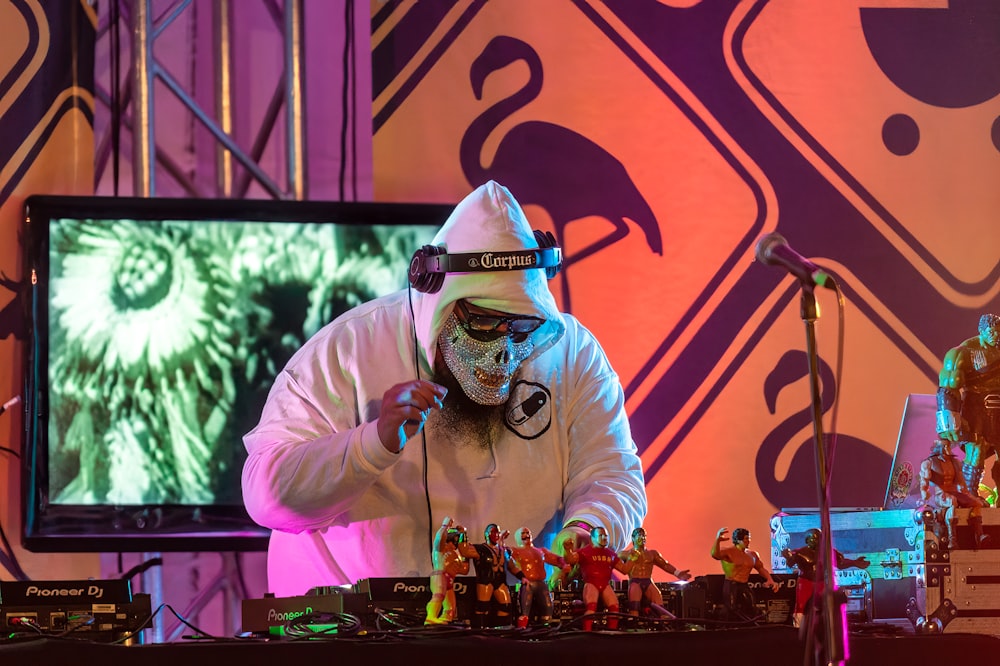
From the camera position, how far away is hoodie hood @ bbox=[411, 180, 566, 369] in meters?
3.02

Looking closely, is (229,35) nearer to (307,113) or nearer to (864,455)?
(307,113)

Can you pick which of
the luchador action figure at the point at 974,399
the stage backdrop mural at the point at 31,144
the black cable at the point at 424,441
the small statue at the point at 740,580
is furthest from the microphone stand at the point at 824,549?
the stage backdrop mural at the point at 31,144

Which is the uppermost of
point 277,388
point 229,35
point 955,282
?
point 229,35

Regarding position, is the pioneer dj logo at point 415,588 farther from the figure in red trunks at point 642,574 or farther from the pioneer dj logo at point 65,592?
the pioneer dj logo at point 65,592

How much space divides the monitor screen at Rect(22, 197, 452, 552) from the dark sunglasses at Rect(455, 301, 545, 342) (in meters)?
0.93

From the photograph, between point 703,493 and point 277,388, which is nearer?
point 277,388

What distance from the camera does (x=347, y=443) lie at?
2.88m

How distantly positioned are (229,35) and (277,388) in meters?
1.42

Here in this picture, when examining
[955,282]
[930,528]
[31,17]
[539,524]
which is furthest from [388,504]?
[955,282]

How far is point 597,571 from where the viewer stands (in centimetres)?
243

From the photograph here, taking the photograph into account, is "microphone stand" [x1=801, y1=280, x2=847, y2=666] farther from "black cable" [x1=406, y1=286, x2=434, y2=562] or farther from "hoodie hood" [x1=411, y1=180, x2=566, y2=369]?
"black cable" [x1=406, y1=286, x2=434, y2=562]

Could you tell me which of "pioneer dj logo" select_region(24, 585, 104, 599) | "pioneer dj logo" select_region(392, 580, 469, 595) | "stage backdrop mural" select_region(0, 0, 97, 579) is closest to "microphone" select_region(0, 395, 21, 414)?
"stage backdrop mural" select_region(0, 0, 97, 579)

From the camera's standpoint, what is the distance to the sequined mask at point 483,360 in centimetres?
316

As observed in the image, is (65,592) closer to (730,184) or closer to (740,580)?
(740,580)
